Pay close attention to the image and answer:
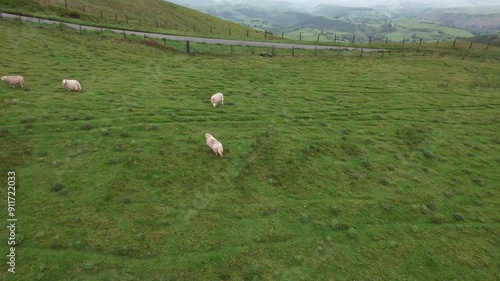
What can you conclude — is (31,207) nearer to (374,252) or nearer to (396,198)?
(374,252)

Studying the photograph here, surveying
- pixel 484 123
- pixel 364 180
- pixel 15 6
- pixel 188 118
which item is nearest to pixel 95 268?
pixel 188 118

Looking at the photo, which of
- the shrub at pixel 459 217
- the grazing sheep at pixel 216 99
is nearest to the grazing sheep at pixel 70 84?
the grazing sheep at pixel 216 99

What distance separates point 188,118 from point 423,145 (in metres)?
21.0

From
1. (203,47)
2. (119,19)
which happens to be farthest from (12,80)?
(119,19)

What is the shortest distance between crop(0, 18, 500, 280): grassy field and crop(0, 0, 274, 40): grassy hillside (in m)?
31.8

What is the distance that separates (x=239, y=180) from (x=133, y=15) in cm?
8491

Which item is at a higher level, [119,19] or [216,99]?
[119,19]

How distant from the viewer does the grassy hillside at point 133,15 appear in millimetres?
60812

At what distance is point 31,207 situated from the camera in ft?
49.7

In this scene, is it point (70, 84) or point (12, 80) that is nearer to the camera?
point (12, 80)

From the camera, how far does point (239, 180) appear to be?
61.3ft

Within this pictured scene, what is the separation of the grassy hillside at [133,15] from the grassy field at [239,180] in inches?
1254

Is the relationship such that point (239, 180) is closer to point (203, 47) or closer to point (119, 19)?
point (203, 47)

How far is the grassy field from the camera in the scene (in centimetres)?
1384
